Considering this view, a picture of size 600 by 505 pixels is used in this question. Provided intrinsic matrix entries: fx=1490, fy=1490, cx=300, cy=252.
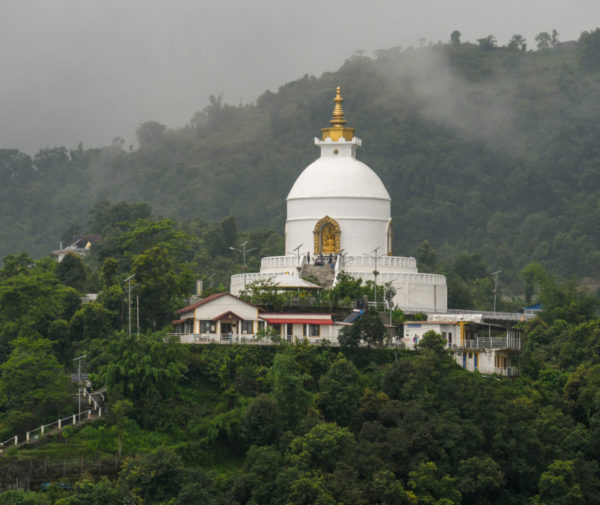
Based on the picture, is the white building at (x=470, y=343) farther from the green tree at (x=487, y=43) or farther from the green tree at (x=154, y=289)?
the green tree at (x=487, y=43)

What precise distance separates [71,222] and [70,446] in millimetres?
77189

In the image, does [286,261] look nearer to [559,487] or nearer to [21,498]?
[559,487]

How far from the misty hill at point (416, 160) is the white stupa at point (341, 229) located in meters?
38.5

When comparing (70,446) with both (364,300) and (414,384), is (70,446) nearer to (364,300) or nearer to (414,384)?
A: (414,384)

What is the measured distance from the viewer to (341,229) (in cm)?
5584

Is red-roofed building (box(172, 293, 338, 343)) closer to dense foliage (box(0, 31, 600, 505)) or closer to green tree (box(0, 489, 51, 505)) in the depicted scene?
dense foliage (box(0, 31, 600, 505))

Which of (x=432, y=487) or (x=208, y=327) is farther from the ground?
(x=208, y=327)

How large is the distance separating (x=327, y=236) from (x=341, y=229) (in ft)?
1.96

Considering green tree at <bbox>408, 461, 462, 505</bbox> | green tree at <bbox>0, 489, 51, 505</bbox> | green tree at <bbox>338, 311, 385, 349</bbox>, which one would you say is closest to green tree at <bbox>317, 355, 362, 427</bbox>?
green tree at <bbox>338, 311, 385, 349</bbox>

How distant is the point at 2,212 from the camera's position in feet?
384

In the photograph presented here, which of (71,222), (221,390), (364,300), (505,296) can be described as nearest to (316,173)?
(364,300)

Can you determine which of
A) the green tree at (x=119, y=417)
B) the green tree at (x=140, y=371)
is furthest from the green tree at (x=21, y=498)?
the green tree at (x=140, y=371)

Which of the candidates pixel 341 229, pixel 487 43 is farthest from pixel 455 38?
pixel 341 229

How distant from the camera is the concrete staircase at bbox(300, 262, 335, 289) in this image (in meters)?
53.1
